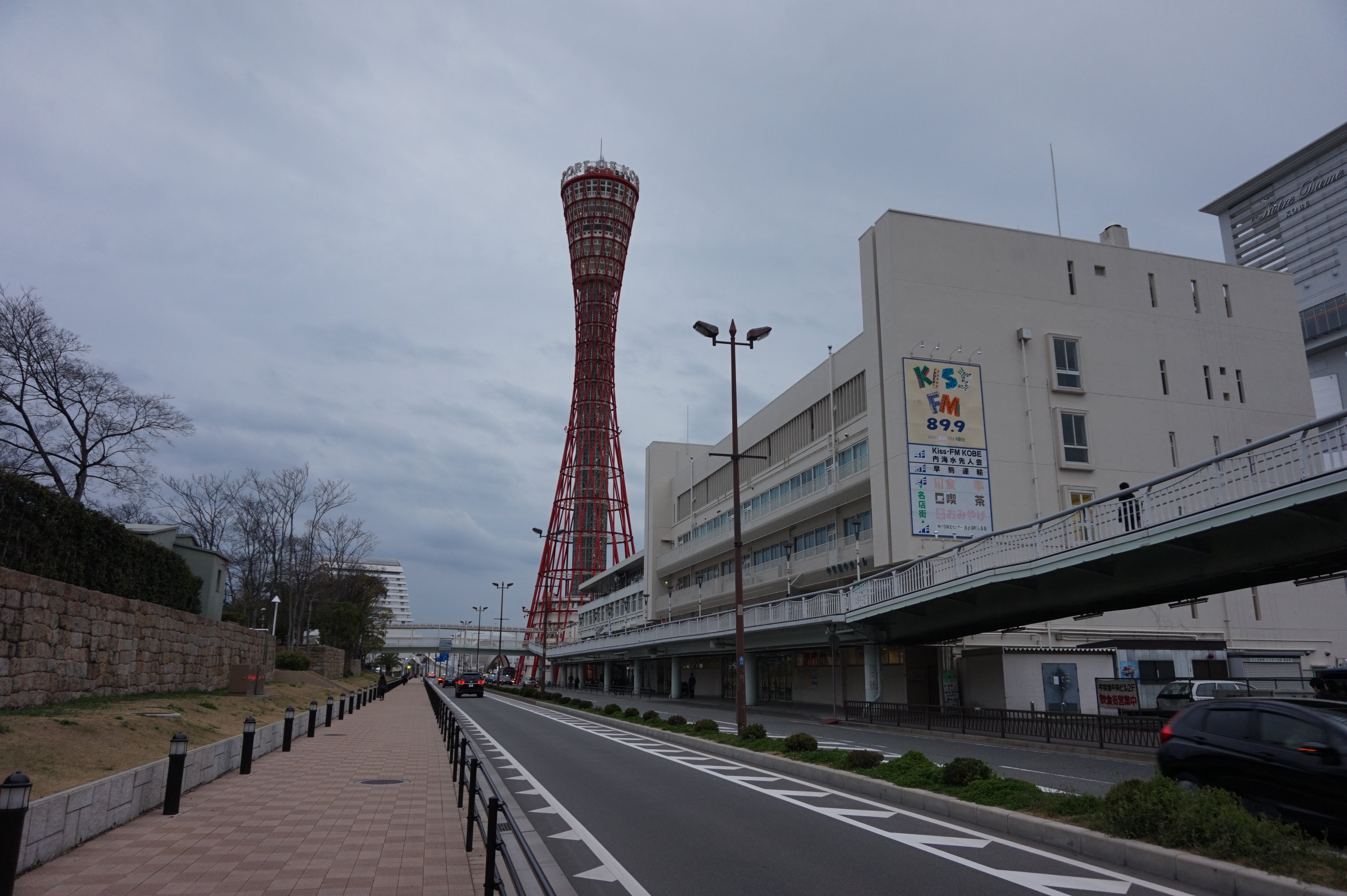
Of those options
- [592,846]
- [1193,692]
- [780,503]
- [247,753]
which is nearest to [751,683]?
[780,503]

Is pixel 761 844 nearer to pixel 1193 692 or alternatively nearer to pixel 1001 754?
pixel 1001 754

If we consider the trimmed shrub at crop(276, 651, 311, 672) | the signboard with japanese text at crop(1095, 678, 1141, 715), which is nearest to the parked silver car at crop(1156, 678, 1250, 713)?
the signboard with japanese text at crop(1095, 678, 1141, 715)

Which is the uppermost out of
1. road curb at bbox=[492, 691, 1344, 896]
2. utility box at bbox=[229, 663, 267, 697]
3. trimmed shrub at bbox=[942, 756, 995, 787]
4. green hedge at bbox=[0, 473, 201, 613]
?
green hedge at bbox=[0, 473, 201, 613]

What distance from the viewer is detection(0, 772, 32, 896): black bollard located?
5469 mm

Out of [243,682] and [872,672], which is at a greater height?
[872,672]

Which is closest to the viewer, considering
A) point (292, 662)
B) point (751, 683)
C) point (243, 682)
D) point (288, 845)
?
point (288, 845)

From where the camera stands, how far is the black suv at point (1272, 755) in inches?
301

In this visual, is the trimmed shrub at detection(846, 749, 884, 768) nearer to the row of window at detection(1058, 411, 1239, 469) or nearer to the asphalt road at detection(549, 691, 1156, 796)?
the asphalt road at detection(549, 691, 1156, 796)

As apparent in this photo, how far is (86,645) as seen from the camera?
16625 millimetres

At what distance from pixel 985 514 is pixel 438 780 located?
26532 mm

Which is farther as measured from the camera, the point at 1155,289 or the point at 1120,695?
the point at 1155,289

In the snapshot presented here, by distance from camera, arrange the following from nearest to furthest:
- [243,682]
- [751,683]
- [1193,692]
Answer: [1193,692] < [243,682] < [751,683]

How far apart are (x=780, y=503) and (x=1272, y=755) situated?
123 feet

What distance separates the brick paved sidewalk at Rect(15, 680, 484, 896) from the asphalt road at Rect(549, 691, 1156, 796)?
7.22 metres
